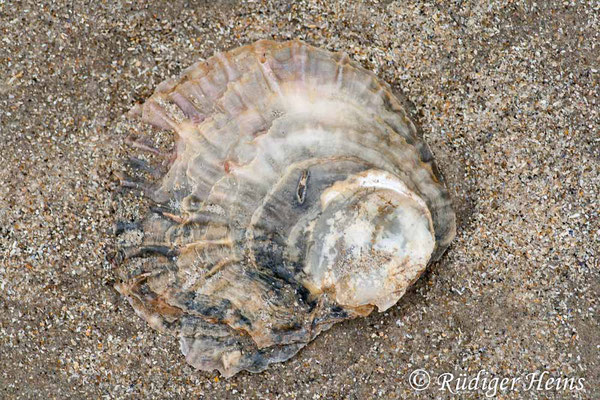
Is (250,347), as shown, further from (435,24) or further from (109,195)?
(435,24)

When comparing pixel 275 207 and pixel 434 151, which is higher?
pixel 275 207

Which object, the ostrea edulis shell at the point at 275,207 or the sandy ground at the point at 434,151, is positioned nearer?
the ostrea edulis shell at the point at 275,207

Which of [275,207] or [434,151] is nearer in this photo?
[275,207]

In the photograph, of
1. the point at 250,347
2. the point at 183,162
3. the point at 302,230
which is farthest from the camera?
the point at 250,347

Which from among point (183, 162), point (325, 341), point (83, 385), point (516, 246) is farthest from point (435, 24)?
point (83, 385)

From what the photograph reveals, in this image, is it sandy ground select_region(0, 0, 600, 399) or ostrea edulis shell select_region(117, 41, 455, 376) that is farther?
sandy ground select_region(0, 0, 600, 399)
